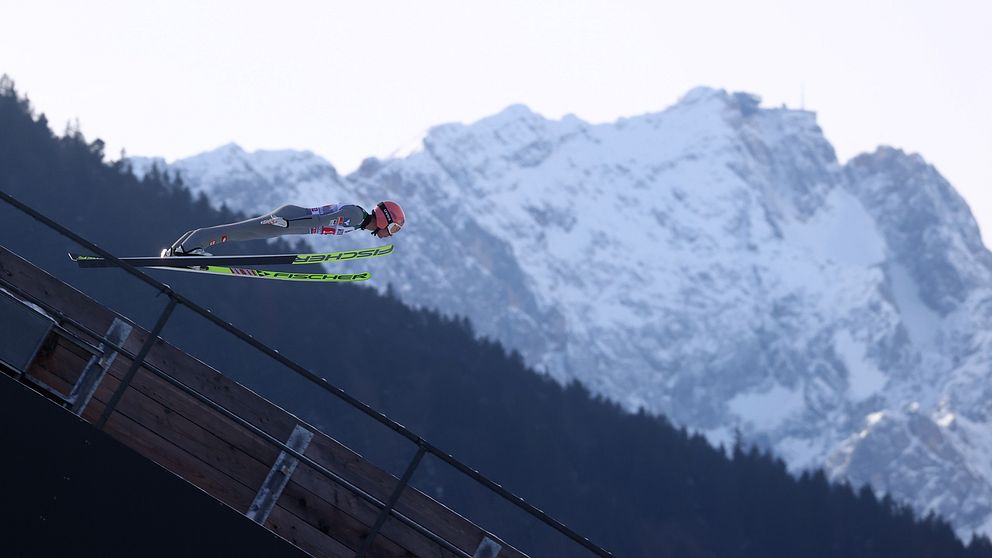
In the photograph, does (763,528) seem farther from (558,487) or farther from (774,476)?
(558,487)

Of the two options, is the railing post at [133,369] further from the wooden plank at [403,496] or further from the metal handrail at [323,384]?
the wooden plank at [403,496]

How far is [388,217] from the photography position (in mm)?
13375

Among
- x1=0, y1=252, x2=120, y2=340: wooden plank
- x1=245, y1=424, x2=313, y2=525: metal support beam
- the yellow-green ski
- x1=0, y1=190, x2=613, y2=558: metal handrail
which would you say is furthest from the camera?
the yellow-green ski

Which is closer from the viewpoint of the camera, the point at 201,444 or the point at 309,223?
the point at 201,444

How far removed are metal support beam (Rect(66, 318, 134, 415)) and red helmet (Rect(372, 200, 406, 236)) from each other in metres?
5.01

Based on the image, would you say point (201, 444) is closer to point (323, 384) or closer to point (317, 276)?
point (323, 384)

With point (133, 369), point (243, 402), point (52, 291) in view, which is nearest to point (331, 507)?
point (243, 402)

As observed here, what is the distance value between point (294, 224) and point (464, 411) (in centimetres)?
8484

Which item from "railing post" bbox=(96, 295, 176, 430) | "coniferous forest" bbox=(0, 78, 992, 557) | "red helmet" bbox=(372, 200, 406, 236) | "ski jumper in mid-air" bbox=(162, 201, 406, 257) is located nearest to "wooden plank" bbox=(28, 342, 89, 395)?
"railing post" bbox=(96, 295, 176, 430)

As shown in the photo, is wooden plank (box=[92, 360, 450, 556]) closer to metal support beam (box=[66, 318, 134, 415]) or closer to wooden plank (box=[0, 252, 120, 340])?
metal support beam (box=[66, 318, 134, 415])

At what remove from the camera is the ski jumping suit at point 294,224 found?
1327 centimetres

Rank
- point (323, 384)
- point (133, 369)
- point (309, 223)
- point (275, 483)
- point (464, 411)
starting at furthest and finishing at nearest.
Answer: point (464, 411) → point (309, 223) → point (275, 483) → point (133, 369) → point (323, 384)

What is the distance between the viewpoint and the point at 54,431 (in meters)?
7.75

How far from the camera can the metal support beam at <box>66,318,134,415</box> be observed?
8.11 meters
